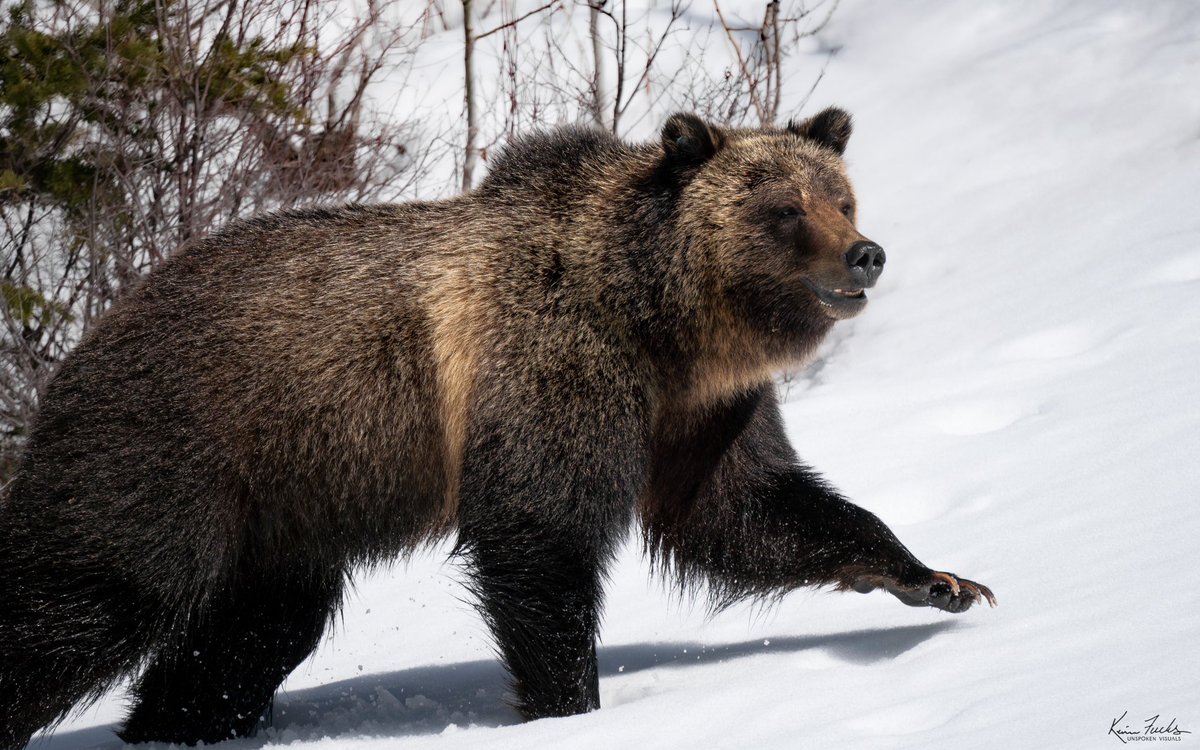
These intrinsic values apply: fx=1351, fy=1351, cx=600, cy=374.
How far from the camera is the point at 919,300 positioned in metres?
11.1

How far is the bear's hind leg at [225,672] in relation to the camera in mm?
5758

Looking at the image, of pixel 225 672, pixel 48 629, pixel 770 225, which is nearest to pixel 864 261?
pixel 770 225

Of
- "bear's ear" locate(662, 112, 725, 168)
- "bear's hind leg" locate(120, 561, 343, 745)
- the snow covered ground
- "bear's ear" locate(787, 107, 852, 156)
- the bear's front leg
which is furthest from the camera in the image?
"bear's hind leg" locate(120, 561, 343, 745)

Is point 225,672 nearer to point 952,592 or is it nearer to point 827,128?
point 952,592

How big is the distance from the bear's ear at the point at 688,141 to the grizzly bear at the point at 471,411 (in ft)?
0.04

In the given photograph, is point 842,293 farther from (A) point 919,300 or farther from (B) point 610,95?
(B) point 610,95

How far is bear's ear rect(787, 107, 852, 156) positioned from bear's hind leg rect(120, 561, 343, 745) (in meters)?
2.72

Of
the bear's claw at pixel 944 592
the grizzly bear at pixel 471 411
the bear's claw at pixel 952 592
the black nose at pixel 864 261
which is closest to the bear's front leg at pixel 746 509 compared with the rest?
the grizzly bear at pixel 471 411

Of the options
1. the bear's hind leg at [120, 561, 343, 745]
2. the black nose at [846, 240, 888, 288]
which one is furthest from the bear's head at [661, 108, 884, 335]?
the bear's hind leg at [120, 561, 343, 745]

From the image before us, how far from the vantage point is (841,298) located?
504cm

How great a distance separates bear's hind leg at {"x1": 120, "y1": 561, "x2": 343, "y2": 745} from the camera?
18.9ft

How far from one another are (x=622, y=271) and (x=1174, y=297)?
14.8 feet

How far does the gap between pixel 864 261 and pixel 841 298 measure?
177 millimetres

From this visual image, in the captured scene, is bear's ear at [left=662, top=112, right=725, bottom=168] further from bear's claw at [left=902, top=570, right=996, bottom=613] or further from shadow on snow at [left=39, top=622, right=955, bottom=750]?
shadow on snow at [left=39, top=622, right=955, bottom=750]
